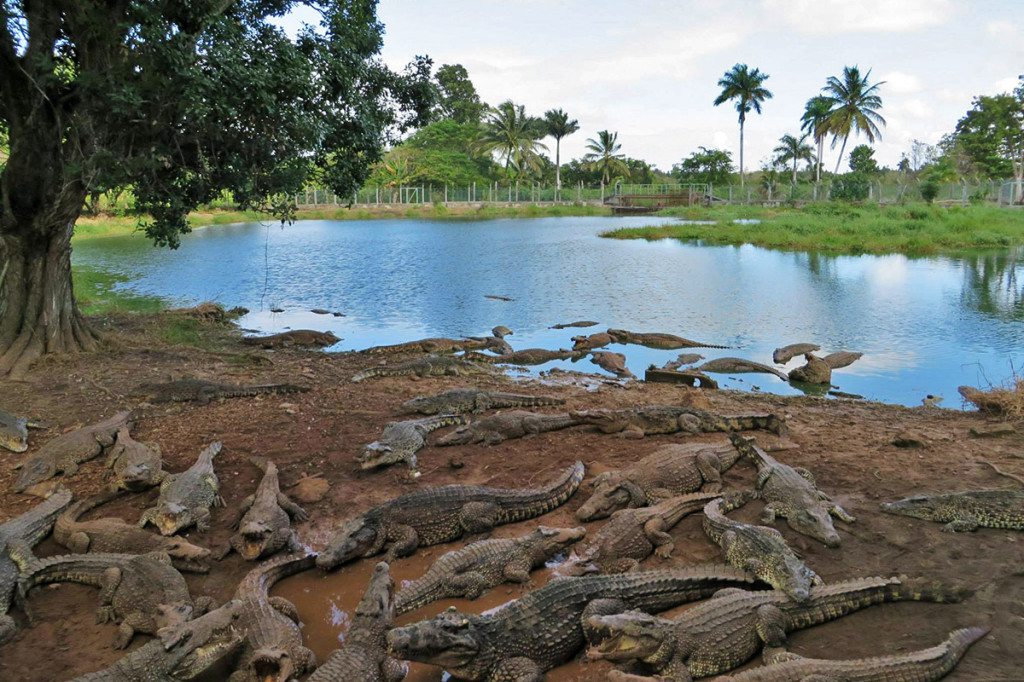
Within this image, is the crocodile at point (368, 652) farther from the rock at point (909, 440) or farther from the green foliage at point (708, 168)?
the green foliage at point (708, 168)

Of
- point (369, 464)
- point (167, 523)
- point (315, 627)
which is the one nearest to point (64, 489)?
point (167, 523)

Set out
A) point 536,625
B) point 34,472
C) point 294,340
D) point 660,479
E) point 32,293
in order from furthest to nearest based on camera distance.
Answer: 1. point 294,340
2. point 32,293
3. point 34,472
4. point 660,479
5. point 536,625

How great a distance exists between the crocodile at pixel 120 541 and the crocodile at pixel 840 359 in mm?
11653

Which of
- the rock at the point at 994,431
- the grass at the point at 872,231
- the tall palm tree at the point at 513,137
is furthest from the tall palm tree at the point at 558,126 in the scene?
the rock at the point at 994,431

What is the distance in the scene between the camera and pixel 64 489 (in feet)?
21.5

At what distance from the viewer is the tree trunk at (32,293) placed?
10633 mm

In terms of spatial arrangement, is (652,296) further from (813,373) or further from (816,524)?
(816,524)

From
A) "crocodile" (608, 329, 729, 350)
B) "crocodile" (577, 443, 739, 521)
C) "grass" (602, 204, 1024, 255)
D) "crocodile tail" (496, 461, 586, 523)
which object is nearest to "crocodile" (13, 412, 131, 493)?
"crocodile tail" (496, 461, 586, 523)

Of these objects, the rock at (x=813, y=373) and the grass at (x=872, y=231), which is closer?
the rock at (x=813, y=373)

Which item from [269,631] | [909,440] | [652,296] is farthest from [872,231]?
[269,631]

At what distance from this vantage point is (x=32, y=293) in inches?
428

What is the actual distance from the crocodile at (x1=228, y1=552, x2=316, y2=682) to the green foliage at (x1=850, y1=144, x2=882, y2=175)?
76997 millimetres

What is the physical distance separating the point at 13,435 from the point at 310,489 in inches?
145

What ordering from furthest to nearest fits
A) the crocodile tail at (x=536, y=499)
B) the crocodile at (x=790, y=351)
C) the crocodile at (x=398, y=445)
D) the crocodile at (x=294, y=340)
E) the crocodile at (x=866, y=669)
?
the crocodile at (x=294, y=340) → the crocodile at (x=790, y=351) → the crocodile at (x=398, y=445) → the crocodile tail at (x=536, y=499) → the crocodile at (x=866, y=669)
